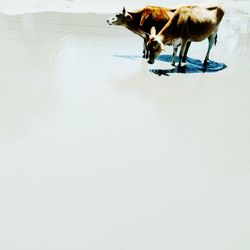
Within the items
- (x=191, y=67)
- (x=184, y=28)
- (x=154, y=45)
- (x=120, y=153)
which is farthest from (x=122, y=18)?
(x=120, y=153)

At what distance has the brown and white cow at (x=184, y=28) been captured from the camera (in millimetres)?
9055

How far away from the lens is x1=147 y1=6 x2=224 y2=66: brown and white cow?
9.05 meters

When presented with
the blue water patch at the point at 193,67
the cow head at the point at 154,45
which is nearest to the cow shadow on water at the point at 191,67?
the blue water patch at the point at 193,67

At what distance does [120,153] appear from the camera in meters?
5.73

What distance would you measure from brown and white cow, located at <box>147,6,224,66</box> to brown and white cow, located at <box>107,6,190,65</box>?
1.76ft

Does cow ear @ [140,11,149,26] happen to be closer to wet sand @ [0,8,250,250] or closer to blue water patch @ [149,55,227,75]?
wet sand @ [0,8,250,250]

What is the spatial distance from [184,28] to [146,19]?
148 cm

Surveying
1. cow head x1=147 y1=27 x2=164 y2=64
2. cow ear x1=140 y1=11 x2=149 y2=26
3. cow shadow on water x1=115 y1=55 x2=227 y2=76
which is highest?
cow ear x1=140 y1=11 x2=149 y2=26

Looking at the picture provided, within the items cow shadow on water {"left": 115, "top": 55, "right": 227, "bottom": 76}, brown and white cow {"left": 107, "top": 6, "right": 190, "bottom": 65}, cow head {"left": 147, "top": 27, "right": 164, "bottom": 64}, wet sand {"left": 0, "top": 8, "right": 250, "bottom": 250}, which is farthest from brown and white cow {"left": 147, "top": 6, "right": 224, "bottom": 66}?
wet sand {"left": 0, "top": 8, "right": 250, "bottom": 250}

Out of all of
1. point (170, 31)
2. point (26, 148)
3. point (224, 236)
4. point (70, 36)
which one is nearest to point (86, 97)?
point (26, 148)

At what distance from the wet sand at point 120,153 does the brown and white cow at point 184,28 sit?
0.82 m

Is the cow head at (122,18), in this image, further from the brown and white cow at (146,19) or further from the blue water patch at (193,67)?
the blue water patch at (193,67)

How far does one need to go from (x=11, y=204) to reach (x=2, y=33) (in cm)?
927

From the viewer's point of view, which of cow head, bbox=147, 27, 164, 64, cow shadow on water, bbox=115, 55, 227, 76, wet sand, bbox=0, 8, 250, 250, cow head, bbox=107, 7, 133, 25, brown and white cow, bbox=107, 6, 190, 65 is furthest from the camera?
cow head, bbox=107, 7, 133, 25
